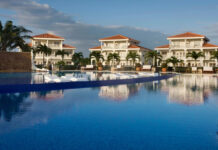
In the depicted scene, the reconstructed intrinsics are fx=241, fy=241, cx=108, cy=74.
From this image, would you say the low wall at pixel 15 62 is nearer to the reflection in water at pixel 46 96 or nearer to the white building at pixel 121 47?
the reflection in water at pixel 46 96

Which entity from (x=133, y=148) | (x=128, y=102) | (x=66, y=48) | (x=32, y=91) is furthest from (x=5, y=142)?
(x=66, y=48)

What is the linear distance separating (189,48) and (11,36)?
3286cm

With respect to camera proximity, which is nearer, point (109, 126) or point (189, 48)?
point (109, 126)

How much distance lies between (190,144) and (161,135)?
28.0 inches

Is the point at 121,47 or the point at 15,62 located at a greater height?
the point at 121,47

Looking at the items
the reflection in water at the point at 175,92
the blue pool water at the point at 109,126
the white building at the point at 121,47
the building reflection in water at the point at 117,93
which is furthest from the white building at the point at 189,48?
the blue pool water at the point at 109,126

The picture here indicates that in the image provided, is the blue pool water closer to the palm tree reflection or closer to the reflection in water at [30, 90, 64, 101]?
the palm tree reflection

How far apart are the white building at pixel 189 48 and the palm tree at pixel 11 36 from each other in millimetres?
28278

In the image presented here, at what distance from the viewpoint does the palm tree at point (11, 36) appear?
29.6 metres

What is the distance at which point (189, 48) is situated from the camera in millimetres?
47250

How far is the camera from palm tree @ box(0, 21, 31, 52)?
29.6 meters

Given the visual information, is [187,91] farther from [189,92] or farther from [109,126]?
[109,126]

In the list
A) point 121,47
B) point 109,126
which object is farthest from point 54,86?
point 121,47

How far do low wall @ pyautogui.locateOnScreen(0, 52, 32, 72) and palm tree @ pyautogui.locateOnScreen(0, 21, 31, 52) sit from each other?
202 centimetres
